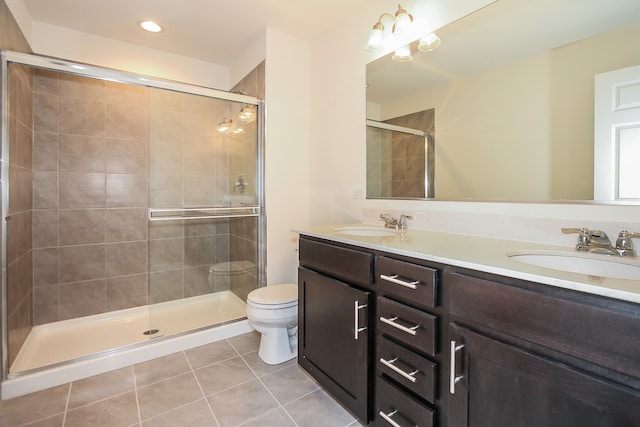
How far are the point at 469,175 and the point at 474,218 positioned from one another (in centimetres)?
23

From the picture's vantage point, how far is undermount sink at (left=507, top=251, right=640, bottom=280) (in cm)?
97

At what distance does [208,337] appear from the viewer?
228 cm

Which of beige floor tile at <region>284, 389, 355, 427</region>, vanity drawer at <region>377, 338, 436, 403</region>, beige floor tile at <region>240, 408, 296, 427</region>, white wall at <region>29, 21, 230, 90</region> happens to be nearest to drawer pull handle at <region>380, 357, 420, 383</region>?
vanity drawer at <region>377, 338, 436, 403</region>

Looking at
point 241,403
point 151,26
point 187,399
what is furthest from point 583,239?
point 151,26

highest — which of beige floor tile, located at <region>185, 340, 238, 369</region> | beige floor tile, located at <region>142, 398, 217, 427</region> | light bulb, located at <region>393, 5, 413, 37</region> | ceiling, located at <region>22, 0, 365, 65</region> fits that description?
ceiling, located at <region>22, 0, 365, 65</region>

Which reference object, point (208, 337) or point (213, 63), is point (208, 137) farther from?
point (208, 337)

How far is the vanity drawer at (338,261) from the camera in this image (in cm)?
131

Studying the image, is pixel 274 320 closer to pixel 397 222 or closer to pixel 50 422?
pixel 397 222

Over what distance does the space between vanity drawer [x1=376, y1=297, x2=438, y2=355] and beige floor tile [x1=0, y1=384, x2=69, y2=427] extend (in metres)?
1.70

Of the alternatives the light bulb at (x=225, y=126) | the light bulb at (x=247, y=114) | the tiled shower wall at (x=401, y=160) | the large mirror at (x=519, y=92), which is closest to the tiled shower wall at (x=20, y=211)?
the light bulb at (x=225, y=126)

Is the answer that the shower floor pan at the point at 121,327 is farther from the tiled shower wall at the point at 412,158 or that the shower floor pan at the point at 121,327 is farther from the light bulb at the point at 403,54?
the light bulb at the point at 403,54

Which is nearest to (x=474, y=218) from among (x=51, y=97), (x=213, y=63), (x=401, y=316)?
(x=401, y=316)

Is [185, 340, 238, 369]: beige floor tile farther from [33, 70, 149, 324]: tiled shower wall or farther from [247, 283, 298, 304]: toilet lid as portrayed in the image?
[33, 70, 149, 324]: tiled shower wall

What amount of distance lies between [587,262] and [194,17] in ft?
8.84
